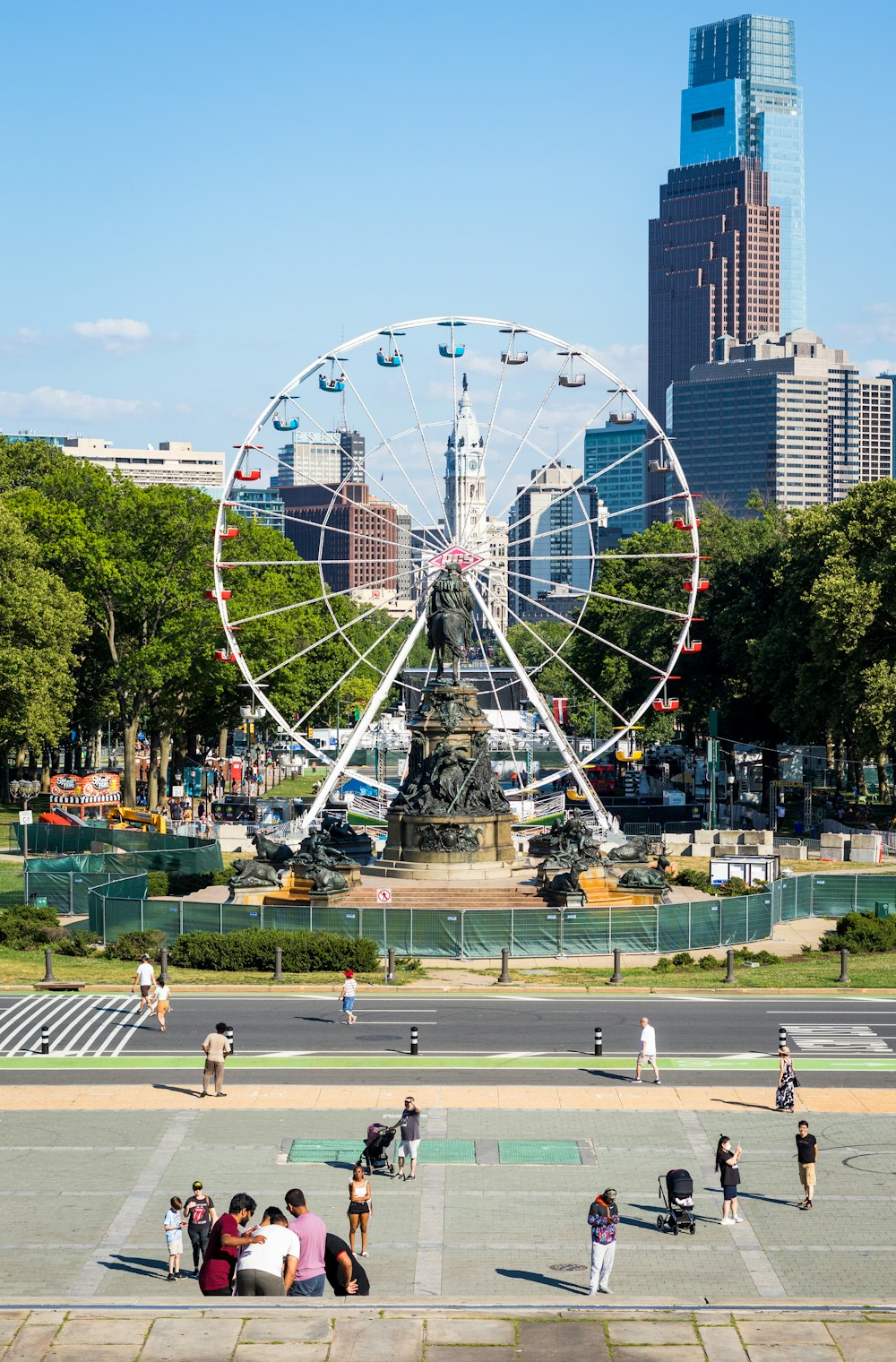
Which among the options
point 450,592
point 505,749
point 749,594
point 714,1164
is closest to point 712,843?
point 450,592

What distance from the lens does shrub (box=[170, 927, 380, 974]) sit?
4750 centimetres

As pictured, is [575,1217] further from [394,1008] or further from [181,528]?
[181,528]

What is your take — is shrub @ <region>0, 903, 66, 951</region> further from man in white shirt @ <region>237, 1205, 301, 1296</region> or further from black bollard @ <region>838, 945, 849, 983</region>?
man in white shirt @ <region>237, 1205, 301, 1296</region>

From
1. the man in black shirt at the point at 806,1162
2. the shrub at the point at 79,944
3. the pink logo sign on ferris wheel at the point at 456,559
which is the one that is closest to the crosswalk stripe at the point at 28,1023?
the shrub at the point at 79,944

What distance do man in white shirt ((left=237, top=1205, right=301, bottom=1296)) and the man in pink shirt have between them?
16 cm

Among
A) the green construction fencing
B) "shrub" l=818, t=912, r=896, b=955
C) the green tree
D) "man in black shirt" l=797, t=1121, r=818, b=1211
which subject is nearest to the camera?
"man in black shirt" l=797, t=1121, r=818, b=1211

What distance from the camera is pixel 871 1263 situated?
24.9 metres

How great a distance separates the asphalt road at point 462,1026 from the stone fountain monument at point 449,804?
1579 cm

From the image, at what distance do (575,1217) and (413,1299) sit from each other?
6.06 meters

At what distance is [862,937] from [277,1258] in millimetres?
33461

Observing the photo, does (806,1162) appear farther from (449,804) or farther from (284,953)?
(449,804)

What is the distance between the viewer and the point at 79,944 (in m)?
50.2

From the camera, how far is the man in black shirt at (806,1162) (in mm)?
27250

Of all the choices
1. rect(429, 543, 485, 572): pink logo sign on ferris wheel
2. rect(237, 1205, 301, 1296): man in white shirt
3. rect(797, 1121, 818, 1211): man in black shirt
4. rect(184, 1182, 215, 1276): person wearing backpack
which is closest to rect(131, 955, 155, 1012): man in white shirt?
rect(184, 1182, 215, 1276): person wearing backpack
